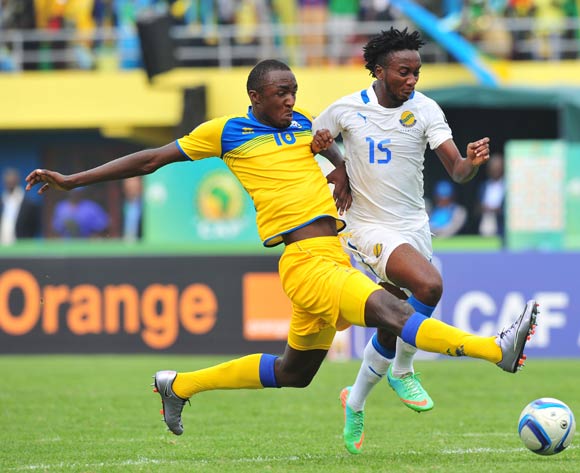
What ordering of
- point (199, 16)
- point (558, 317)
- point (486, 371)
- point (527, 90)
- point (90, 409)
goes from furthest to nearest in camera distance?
point (199, 16), point (527, 90), point (558, 317), point (486, 371), point (90, 409)

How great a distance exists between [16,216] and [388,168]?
14.5m

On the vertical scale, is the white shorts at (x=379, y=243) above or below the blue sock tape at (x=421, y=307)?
above

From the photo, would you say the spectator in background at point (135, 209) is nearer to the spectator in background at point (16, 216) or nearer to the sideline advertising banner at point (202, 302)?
the spectator in background at point (16, 216)

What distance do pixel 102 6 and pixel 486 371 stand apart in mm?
13232

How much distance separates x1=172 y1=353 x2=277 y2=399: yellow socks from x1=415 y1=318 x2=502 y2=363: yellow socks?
4.69ft

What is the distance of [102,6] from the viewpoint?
1009 inches

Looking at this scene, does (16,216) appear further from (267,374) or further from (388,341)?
(267,374)

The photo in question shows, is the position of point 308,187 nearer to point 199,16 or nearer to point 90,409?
point 90,409

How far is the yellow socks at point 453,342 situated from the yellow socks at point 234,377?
1.43 meters

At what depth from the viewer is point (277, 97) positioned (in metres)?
8.28

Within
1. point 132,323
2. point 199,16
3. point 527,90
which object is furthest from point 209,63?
point 132,323

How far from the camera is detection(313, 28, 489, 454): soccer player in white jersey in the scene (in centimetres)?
879

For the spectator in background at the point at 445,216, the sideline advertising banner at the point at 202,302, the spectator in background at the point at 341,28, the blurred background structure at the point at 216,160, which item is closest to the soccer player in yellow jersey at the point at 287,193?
the sideline advertising banner at the point at 202,302

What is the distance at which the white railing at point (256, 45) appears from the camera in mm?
23641
